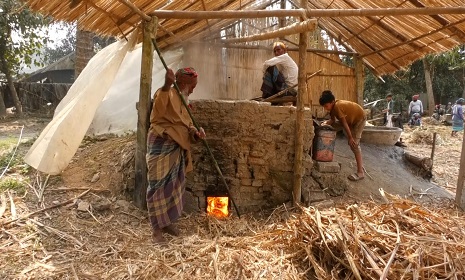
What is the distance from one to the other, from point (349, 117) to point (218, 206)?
2.41 m

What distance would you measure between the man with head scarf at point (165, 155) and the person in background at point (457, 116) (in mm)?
10683

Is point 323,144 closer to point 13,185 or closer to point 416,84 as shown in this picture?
point 13,185

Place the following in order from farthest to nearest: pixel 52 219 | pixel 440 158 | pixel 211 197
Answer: pixel 440 158 → pixel 211 197 → pixel 52 219

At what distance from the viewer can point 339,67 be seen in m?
7.35

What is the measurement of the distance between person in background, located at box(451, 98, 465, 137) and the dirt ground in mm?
6231

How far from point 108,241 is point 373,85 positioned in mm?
16427

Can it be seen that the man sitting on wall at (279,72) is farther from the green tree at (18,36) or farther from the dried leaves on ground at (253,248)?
the green tree at (18,36)

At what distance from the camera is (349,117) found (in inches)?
201

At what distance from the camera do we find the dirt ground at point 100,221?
9.46 ft

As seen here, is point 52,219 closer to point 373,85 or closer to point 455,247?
point 455,247

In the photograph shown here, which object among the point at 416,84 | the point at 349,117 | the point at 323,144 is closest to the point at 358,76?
the point at 349,117

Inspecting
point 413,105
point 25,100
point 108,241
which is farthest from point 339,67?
point 25,100

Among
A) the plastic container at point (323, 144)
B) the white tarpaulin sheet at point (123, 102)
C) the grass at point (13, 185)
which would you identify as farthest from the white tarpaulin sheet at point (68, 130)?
the plastic container at point (323, 144)

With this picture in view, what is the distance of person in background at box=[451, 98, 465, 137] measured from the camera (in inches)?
427
